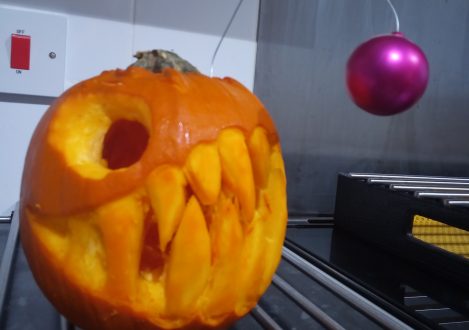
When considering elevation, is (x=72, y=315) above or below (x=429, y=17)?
below

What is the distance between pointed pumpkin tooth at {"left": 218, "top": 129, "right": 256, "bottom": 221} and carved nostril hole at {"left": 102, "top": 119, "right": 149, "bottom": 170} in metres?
0.07

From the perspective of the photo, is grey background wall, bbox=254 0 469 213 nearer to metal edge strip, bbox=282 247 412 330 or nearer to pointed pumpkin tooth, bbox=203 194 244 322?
metal edge strip, bbox=282 247 412 330

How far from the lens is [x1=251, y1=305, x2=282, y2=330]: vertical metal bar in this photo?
345mm

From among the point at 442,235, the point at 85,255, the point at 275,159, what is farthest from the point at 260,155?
the point at 442,235

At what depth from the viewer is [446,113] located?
3.08 feet

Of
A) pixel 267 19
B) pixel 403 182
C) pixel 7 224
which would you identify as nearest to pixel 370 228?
pixel 403 182

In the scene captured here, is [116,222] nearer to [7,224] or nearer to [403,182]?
[7,224]

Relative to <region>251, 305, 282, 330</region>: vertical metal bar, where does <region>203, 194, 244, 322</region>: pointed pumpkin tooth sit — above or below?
above

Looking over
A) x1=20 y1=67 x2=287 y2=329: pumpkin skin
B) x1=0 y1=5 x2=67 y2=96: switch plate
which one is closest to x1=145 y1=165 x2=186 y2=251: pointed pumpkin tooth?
x1=20 y1=67 x2=287 y2=329: pumpkin skin

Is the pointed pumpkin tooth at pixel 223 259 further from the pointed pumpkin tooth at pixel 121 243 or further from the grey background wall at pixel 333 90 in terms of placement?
the grey background wall at pixel 333 90

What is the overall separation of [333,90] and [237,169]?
0.56 meters

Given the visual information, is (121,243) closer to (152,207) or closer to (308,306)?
(152,207)

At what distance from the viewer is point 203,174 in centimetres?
27

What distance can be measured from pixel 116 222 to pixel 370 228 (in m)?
0.45
